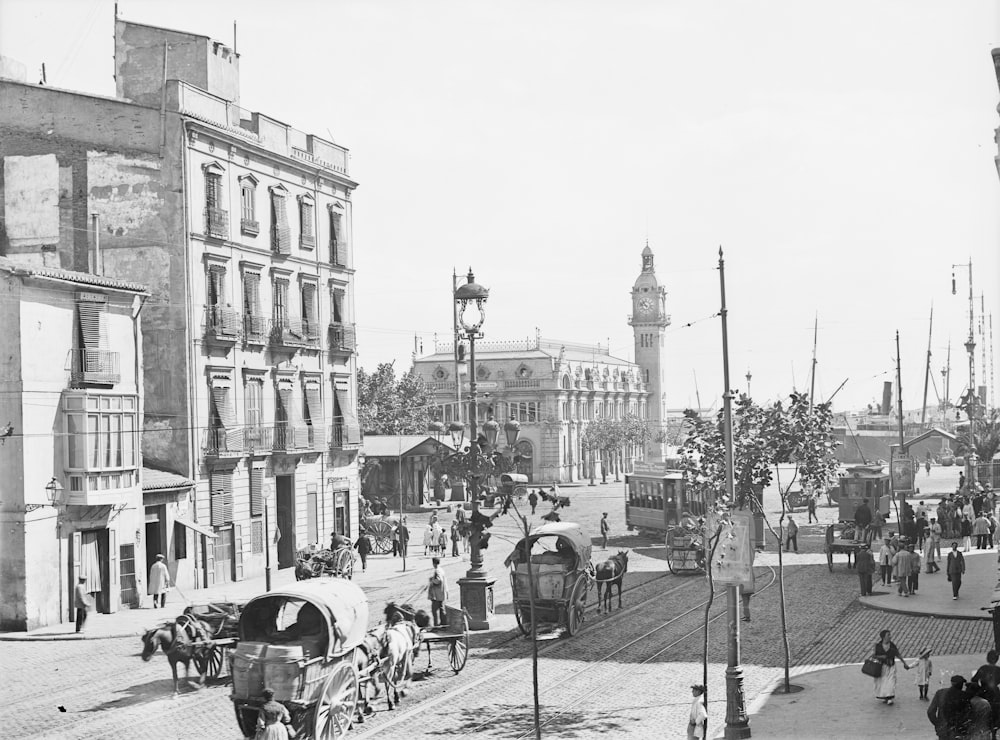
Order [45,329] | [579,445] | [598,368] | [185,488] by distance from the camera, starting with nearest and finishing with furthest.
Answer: [45,329] → [185,488] → [579,445] → [598,368]

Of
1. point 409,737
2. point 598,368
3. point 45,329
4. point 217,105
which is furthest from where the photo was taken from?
point 598,368

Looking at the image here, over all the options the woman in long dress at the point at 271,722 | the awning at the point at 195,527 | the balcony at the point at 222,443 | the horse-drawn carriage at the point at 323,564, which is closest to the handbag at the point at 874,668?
the woman in long dress at the point at 271,722

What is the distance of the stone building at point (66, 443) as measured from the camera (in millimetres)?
29234

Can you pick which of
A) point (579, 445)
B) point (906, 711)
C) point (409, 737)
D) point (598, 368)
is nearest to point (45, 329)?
point (409, 737)

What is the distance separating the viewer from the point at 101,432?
3136 centimetres

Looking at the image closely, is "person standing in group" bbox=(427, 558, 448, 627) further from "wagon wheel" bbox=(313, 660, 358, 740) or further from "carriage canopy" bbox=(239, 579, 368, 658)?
"wagon wheel" bbox=(313, 660, 358, 740)

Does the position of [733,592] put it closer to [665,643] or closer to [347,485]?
[665,643]

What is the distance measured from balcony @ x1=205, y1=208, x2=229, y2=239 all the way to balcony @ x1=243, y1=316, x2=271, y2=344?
2961mm

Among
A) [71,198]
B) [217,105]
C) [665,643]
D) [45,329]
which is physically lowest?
[665,643]

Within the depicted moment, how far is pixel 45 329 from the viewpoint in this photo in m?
30.2

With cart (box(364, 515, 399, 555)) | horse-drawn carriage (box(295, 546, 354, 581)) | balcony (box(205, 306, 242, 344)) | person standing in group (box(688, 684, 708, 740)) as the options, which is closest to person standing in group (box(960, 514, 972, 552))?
cart (box(364, 515, 399, 555))

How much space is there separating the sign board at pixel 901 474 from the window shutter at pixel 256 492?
29.5 meters

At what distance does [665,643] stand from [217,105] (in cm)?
2451

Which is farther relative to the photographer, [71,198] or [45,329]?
[71,198]
